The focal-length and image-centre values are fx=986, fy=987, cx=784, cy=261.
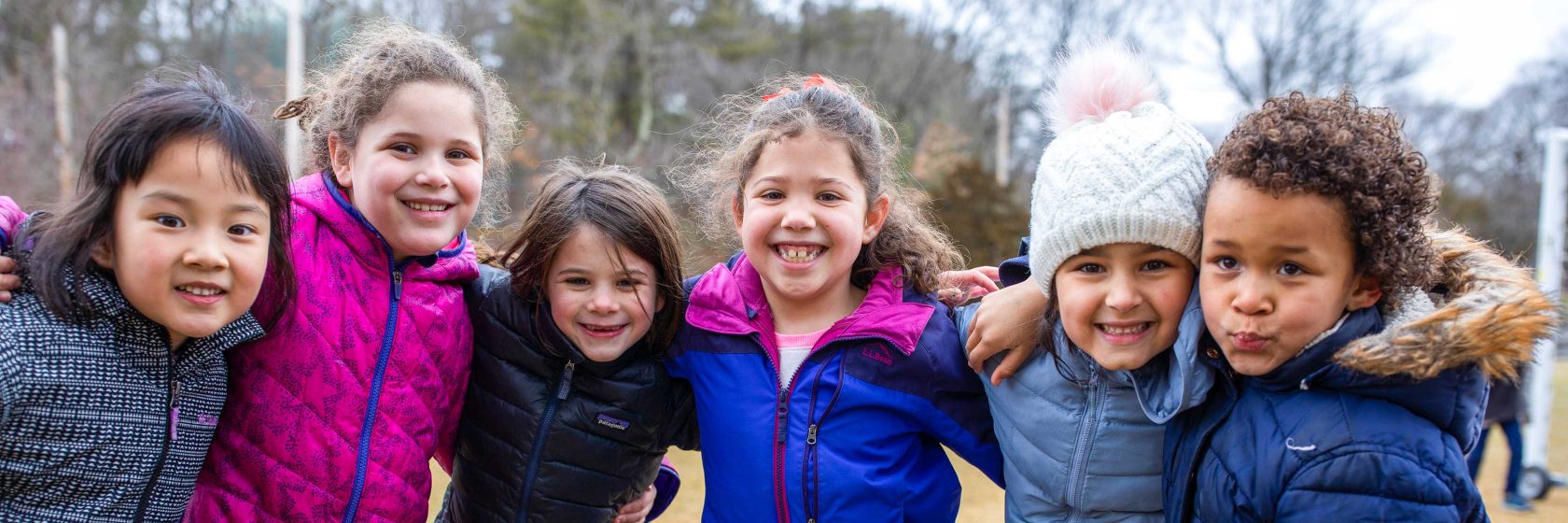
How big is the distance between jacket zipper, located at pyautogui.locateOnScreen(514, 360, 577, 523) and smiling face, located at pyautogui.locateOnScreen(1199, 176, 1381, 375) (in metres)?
1.51

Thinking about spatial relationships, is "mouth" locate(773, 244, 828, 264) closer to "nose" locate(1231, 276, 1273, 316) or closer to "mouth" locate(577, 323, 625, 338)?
"mouth" locate(577, 323, 625, 338)

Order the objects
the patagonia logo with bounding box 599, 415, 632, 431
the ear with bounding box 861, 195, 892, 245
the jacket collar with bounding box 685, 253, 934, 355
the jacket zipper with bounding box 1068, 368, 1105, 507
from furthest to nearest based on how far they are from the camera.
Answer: the ear with bounding box 861, 195, 892, 245 → the patagonia logo with bounding box 599, 415, 632, 431 → the jacket collar with bounding box 685, 253, 934, 355 → the jacket zipper with bounding box 1068, 368, 1105, 507

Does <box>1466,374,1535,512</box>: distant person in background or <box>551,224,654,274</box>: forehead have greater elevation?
<box>551,224,654,274</box>: forehead

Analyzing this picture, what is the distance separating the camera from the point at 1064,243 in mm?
2096

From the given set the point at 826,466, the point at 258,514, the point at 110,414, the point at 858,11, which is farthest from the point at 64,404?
the point at 858,11

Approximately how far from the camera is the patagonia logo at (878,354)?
2414 mm

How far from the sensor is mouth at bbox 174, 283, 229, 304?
1915mm

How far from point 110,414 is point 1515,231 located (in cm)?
3486

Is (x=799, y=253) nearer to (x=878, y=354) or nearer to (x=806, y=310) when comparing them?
(x=806, y=310)

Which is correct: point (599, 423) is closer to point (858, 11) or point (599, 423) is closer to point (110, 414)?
point (110, 414)

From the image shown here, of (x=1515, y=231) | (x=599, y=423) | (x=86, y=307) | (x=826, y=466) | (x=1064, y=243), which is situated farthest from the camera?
(x=1515, y=231)

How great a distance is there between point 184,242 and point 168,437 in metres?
0.41

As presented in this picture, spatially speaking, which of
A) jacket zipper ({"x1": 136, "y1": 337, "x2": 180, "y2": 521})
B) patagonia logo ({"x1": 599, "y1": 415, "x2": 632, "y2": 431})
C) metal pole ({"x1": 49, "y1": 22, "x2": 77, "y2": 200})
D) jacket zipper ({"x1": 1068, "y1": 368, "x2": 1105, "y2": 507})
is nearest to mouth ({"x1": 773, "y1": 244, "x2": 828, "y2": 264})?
patagonia logo ({"x1": 599, "y1": 415, "x2": 632, "y2": 431})

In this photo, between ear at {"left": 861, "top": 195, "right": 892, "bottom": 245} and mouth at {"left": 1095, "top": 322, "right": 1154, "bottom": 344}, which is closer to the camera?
mouth at {"left": 1095, "top": 322, "right": 1154, "bottom": 344}
